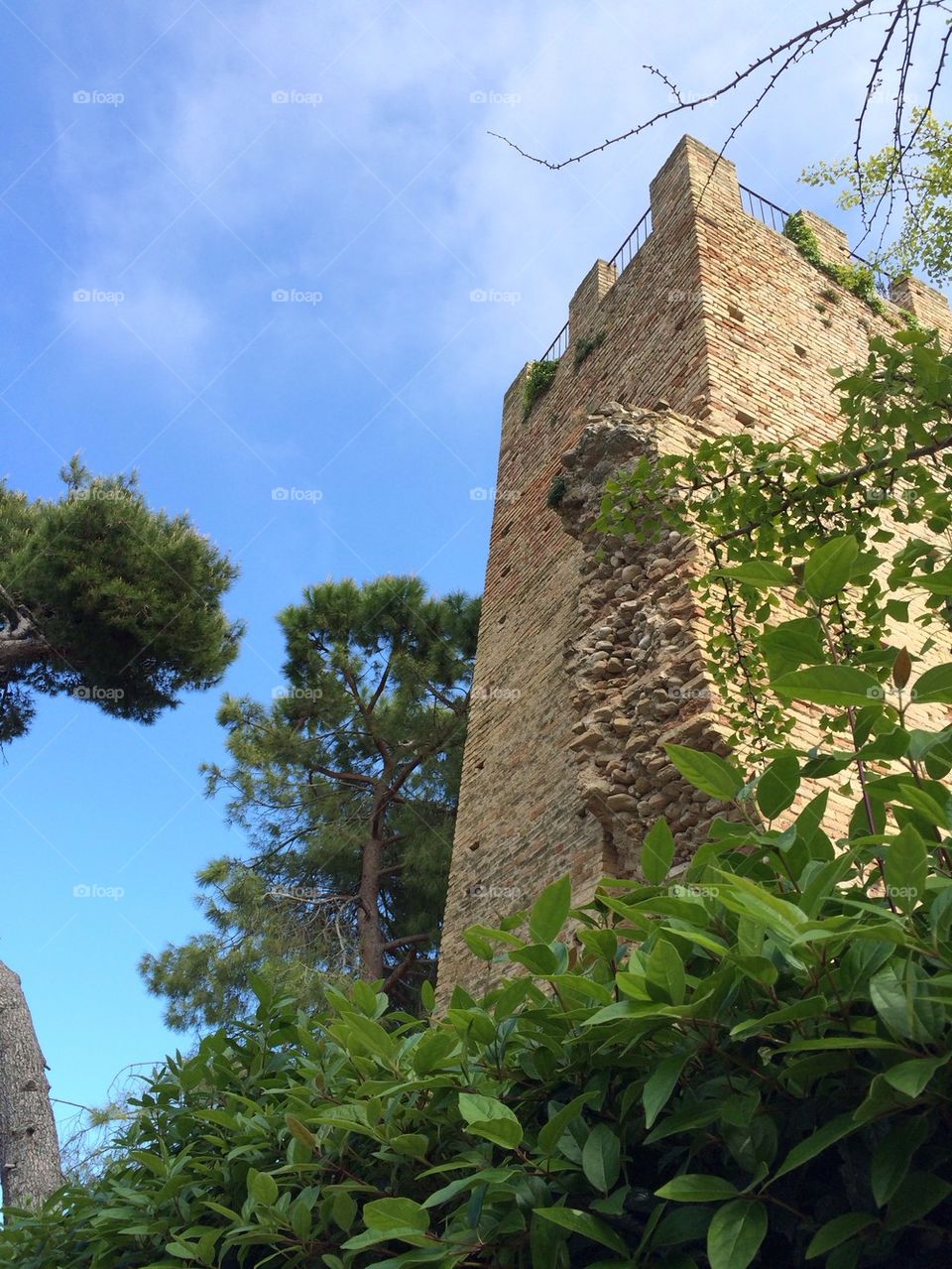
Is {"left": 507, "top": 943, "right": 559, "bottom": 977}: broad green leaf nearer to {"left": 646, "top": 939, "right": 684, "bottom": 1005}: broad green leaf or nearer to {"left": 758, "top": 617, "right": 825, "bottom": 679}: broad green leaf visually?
{"left": 646, "top": 939, "right": 684, "bottom": 1005}: broad green leaf

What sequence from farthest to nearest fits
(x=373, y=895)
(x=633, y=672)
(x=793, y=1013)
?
(x=373, y=895) < (x=633, y=672) < (x=793, y=1013)

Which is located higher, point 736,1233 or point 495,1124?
point 495,1124

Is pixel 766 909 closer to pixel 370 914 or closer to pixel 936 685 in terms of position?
pixel 936 685

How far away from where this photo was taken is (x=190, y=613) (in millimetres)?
10117

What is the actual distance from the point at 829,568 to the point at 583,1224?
958mm

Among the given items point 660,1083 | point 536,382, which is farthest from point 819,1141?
point 536,382

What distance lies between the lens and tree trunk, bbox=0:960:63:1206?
5.06 metres

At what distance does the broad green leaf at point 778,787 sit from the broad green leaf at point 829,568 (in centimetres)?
27

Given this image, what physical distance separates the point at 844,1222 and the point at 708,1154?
0.23 m

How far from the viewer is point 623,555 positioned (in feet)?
18.6

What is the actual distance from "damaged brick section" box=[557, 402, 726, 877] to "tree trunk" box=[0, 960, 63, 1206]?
332 centimetres

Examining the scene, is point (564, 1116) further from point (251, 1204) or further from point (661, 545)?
point (661, 545)

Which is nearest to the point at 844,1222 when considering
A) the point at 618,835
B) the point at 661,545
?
the point at 618,835

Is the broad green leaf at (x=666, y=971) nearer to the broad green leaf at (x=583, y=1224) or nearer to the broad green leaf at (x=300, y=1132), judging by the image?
the broad green leaf at (x=583, y=1224)
